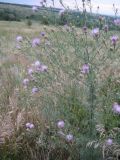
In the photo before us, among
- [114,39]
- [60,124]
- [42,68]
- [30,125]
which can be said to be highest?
[114,39]

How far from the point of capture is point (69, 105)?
3.32 meters

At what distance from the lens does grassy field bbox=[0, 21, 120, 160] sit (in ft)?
10.4

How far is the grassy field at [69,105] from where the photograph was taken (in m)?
3.18

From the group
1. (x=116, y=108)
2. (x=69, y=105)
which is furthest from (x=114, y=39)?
(x=69, y=105)

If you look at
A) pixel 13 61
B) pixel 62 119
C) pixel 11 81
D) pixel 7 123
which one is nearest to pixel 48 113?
pixel 62 119

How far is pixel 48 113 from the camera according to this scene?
11.4 ft

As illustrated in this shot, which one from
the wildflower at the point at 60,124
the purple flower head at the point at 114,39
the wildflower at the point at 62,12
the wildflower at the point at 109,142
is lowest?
the wildflower at the point at 109,142

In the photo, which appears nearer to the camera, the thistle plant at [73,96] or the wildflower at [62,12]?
the thistle plant at [73,96]

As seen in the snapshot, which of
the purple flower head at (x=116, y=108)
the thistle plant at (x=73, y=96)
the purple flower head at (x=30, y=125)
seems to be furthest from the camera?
the purple flower head at (x=30, y=125)

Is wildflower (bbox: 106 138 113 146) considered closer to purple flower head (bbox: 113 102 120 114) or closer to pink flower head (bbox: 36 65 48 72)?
purple flower head (bbox: 113 102 120 114)

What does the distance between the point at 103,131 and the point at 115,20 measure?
3.17 ft

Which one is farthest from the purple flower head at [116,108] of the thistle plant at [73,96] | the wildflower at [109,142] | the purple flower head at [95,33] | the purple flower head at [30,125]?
the purple flower head at [30,125]

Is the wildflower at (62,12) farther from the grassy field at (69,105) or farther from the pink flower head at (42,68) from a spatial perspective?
the pink flower head at (42,68)

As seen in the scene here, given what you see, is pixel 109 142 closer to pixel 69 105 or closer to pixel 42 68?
pixel 69 105
